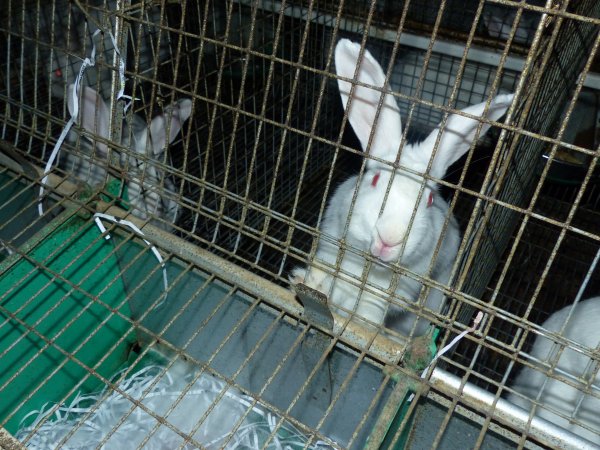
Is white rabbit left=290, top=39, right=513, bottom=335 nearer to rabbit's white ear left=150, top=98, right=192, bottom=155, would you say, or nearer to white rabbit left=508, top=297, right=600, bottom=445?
white rabbit left=508, top=297, right=600, bottom=445

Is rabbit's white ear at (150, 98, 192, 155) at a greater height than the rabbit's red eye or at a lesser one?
greater

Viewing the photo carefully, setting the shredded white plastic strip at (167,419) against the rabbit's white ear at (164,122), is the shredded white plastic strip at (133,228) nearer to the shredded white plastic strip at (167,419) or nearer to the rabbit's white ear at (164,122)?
the shredded white plastic strip at (167,419)

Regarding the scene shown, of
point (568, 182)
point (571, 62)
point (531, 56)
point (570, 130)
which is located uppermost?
point (570, 130)

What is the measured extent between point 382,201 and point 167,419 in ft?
2.88

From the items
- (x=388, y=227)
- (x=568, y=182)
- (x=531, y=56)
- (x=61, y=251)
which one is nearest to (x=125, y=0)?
(x=61, y=251)

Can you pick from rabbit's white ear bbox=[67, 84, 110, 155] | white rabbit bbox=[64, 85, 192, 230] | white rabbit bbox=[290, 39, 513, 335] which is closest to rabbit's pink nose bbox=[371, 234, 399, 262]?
white rabbit bbox=[290, 39, 513, 335]

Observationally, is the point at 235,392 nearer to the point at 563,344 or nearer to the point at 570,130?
the point at 563,344

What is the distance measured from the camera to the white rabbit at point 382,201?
1213 mm

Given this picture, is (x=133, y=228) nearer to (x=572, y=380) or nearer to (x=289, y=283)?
(x=289, y=283)

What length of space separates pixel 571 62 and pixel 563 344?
86 cm

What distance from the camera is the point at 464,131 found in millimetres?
1303

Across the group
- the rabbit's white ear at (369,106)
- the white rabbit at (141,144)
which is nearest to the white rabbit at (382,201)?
the rabbit's white ear at (369,106)

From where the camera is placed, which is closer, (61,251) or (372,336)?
(372,336)

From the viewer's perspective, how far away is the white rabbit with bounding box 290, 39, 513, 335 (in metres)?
1.21
